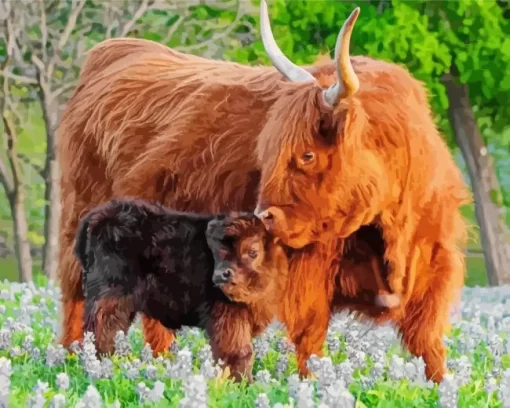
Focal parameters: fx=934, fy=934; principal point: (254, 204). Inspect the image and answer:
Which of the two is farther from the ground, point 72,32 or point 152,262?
point 152,262

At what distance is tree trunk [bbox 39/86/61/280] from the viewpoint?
7477mm

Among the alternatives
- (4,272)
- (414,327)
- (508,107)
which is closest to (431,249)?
(414,327)

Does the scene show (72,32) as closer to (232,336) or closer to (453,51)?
(453,51)

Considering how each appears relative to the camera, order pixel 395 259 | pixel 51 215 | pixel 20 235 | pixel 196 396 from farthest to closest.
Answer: pixel 20 235
pixel 51 215
pixel 395 259
pixel 196 396

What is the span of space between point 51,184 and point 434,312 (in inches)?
201

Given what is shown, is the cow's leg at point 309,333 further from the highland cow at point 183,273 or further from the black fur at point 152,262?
the black fur at point 152,262

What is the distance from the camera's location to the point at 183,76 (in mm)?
4207

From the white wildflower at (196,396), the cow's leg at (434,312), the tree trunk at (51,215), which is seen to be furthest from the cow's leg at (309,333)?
the tree trunk at (51,215)

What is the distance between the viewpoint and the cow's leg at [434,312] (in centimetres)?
340

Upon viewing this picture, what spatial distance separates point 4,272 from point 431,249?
8.23 m

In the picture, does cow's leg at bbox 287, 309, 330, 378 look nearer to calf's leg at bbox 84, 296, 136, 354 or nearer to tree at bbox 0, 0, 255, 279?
calf's leg at bbox 84, 296, 136, 354

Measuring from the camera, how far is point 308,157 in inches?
123

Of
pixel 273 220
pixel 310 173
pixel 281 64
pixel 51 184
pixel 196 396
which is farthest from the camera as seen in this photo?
pixel 51 184

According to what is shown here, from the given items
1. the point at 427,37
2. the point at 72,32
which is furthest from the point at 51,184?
the point at 427,37
